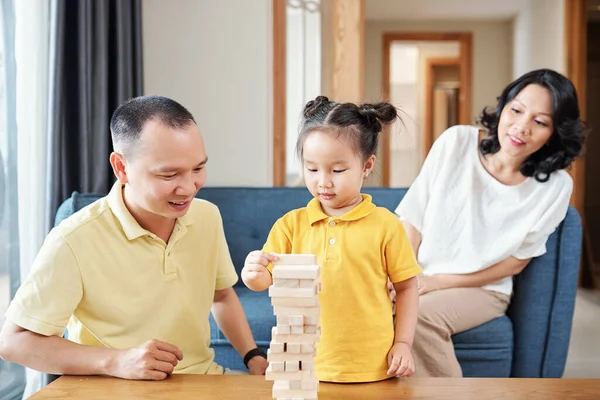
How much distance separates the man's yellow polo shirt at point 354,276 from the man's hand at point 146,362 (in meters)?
0.27

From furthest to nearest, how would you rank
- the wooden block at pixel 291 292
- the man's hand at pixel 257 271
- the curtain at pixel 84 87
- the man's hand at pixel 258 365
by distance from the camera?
the curtain at pixel 84 87, the man's hand at pixel 258 365, the man's hand at pixel 257 271, the wooden block at pixel 291 292

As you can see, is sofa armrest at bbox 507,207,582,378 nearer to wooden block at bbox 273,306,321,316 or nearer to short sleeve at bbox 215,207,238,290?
short sleeve at bbox 215,207,238,290

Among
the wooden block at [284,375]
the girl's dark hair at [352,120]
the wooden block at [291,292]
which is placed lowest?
the wooden block at [284,375]

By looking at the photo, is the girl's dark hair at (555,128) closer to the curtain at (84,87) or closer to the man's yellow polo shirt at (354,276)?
the man's yellow polo shirt at (354,276)

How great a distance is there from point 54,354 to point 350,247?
23.0 inches

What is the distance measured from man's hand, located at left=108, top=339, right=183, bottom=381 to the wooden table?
1 cm

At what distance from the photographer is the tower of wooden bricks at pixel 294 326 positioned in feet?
3.42

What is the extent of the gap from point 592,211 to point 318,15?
Answer: 525cm

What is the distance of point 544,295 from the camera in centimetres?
255

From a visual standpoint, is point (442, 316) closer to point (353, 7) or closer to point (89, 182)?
point (89, 182)

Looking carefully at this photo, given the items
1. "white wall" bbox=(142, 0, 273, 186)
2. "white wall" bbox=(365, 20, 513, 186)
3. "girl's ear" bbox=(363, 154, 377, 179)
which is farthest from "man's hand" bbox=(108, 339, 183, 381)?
"white wall" bbox=(365, 20, 513, 186)

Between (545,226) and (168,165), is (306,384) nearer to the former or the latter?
(168,165)

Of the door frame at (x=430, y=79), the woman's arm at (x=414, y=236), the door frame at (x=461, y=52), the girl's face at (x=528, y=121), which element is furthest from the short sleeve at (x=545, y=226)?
the door frame at (x=430, y=79)

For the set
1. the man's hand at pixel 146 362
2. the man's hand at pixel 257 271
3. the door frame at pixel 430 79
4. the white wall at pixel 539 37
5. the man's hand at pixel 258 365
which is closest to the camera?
the man's hand at pixel 257 271
